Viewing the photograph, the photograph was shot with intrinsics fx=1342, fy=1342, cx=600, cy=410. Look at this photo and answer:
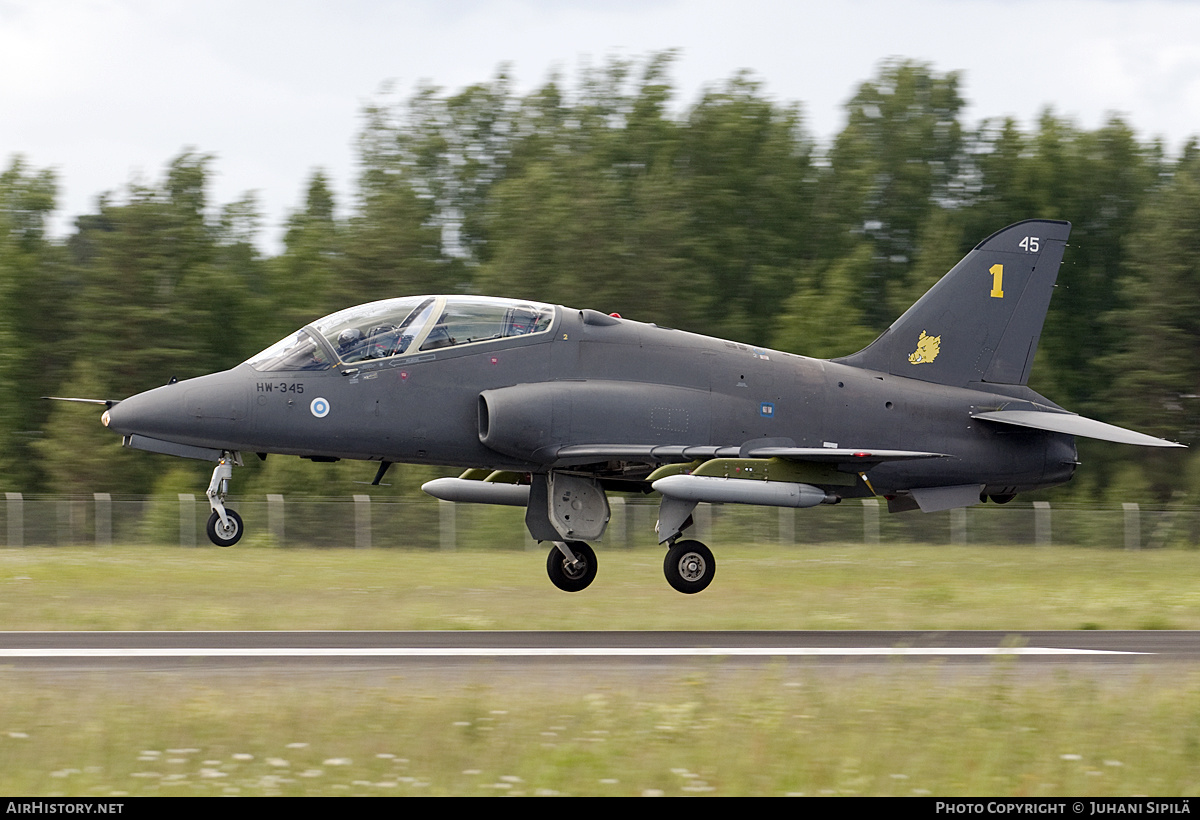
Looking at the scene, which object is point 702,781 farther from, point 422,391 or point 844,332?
point 844,332

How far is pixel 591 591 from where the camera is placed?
18.6 meters

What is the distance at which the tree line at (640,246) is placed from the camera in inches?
1587

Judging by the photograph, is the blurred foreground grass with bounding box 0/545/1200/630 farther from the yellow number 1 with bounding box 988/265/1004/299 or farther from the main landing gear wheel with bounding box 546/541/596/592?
the yellow number 1 with bounding box 988/265/1004/299

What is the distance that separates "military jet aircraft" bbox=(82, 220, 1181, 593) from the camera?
50.7ft

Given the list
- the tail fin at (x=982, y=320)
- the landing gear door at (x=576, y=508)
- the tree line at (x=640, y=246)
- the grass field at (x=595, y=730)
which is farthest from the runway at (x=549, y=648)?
the tree line at (x=640, y=246)

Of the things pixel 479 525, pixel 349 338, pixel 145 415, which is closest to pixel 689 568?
pixel 349 338

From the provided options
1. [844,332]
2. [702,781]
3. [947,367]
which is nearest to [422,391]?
[947,367]

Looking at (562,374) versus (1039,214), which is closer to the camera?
(562,374)

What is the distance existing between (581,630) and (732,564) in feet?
30.7

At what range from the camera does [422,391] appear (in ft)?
51.5

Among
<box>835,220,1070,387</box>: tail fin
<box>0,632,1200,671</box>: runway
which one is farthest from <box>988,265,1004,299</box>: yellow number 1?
<box>0,632,1200,671</box>: runway

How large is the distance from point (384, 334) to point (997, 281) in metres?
8.49

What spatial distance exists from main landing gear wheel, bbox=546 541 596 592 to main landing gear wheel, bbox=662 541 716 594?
1446mm

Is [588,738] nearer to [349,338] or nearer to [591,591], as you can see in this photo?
[349,338]
